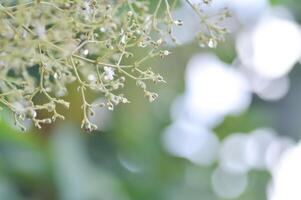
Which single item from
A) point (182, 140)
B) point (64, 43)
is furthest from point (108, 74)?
point (182, 140)

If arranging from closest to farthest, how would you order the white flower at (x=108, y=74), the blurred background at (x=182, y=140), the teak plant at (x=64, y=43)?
the teak plant at (x=64, y=43) < the white flower at (x=108, y=74) < the blurred background at (x=182, y=140)

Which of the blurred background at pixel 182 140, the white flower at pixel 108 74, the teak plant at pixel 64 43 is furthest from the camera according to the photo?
the blurred background at pixel 182 140

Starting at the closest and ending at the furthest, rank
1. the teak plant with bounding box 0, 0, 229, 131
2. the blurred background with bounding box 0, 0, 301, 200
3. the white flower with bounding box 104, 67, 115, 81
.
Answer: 1. the teak plant with bounding box 0, 0, 229, 131
2. the white flower with bounding box 104, 67, 115, 81
3. the blurred background with bounding box 0, 0, 301, 200

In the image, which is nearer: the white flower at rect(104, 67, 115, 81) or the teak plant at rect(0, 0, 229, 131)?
the teak plant at rect(0, 0, 229, 131)

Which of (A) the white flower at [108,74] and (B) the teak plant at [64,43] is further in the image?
(A) the white flower at [108,74]

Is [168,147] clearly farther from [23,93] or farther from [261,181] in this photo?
[23,93]

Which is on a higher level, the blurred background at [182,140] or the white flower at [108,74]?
the white flower at [108,74]

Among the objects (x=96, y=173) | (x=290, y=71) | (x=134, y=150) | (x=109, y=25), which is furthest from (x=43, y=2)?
(x=290, y=71)

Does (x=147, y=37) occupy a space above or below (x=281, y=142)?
above

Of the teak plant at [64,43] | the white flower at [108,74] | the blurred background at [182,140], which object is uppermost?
the teak plant at [64,43]

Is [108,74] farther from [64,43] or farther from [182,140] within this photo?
[182,140]

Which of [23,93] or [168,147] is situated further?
[168,147]
